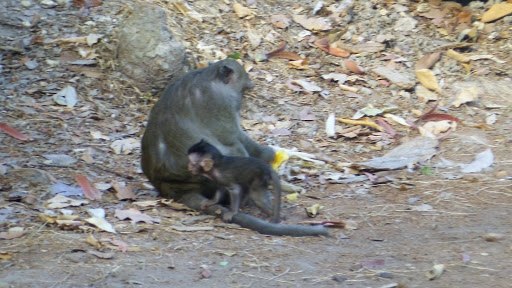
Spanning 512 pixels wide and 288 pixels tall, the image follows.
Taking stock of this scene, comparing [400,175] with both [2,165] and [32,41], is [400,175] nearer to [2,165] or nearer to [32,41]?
[2,165]

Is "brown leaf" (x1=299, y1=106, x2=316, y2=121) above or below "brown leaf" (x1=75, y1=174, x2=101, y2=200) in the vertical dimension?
above

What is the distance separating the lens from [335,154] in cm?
870

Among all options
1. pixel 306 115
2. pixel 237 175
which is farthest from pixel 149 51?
pixel 237 175

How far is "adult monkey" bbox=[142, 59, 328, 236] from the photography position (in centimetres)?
682

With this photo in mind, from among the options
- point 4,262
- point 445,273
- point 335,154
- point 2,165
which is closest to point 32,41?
point 2,165

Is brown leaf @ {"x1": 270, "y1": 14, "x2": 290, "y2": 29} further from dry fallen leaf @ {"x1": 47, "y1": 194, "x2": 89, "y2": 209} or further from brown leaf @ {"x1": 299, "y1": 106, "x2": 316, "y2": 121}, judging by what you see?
dry fallen leaf @ {"x1": 47, "y1": 194, "x2": 89, "y2": 209}

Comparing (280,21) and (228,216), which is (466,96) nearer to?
(280,21)

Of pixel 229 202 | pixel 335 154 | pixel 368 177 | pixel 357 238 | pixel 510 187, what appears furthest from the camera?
pixel 335 154

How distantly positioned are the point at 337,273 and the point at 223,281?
0.84m

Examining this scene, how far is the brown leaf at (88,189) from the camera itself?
6.82 m

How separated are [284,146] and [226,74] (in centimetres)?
191

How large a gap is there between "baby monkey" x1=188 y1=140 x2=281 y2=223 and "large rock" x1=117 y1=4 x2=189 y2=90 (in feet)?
8.90

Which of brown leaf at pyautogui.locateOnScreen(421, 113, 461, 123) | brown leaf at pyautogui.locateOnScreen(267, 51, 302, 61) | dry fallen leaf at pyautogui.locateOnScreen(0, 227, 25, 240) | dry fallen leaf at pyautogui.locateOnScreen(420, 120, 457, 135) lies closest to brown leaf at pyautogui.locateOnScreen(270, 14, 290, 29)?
brown leaf at pyautogui.locateOnScreen(267, 51, 302, 61)

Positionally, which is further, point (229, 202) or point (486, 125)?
point (486, 125)
